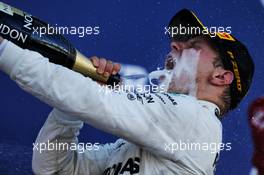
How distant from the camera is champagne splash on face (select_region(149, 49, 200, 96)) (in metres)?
1.19

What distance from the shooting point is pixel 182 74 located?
3.97 feet

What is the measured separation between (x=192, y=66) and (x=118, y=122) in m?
0.29

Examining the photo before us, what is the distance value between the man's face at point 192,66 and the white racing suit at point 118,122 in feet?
0.20

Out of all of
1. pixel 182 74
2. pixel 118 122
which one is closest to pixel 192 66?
pixel 182 74

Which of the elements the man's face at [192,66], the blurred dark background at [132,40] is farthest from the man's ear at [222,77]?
the blurred dark background at [132,40]

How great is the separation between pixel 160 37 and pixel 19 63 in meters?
0.59

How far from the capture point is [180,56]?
1.23 meters
